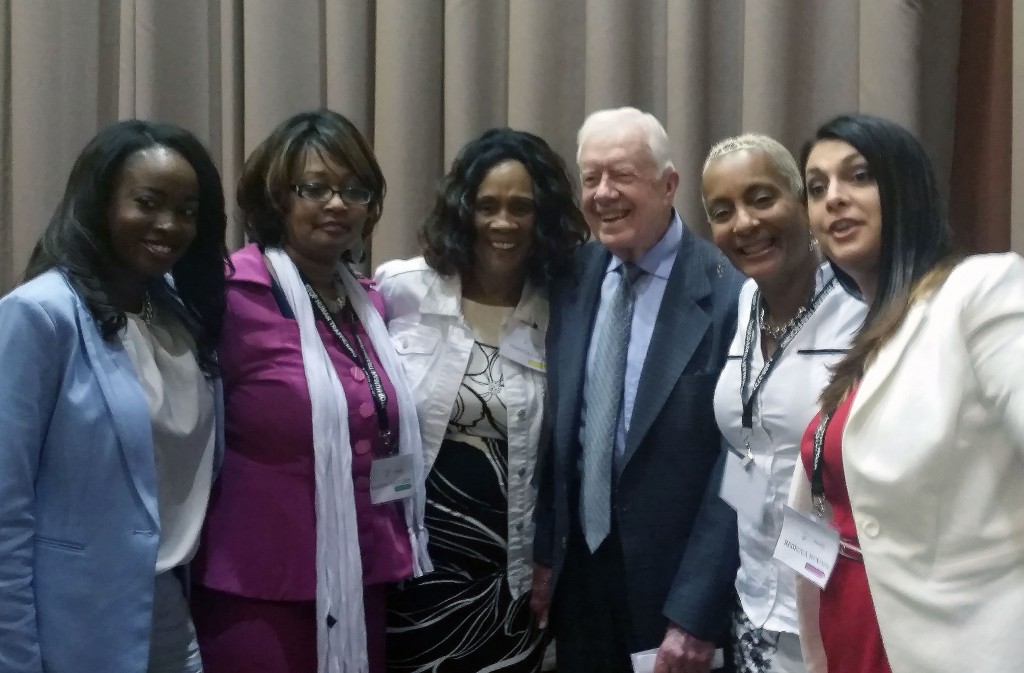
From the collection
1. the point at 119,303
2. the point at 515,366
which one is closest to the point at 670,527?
the point at 515,366

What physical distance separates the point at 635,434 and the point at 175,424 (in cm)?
87

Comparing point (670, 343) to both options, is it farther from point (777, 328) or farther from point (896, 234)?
point (896, 234)

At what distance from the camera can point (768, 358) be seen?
1593 mm

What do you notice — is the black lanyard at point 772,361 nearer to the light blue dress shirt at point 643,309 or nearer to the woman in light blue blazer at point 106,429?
the light blue dress shirt at point 643,309

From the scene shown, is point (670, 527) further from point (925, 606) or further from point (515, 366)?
point (925, 606)

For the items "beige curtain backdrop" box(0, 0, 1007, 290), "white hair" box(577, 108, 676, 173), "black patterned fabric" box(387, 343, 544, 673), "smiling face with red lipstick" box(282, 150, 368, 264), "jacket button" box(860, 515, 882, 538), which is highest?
"beige curtain backdrop" box(0, 0, 1007, 290)

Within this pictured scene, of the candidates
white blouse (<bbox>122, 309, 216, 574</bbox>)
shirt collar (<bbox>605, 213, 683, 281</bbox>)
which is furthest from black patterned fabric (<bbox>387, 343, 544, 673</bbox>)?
white blouse (<bbox>122, 309, 216, 574</bbox>)

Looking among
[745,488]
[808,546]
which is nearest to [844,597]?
[808,546]

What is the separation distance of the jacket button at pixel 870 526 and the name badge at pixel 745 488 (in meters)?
0.37

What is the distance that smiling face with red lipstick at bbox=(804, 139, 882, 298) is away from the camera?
49.8 inches

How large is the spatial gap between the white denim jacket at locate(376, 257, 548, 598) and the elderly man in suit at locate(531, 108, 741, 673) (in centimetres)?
5

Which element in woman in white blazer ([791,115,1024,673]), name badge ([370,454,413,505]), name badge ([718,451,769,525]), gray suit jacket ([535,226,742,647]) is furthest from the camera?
name badge ([370,454,413,505])

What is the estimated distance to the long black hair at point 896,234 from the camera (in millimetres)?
1196

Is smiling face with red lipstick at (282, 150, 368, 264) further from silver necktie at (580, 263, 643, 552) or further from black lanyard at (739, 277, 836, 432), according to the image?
black lanyard at (739, 277, 836, 432)
